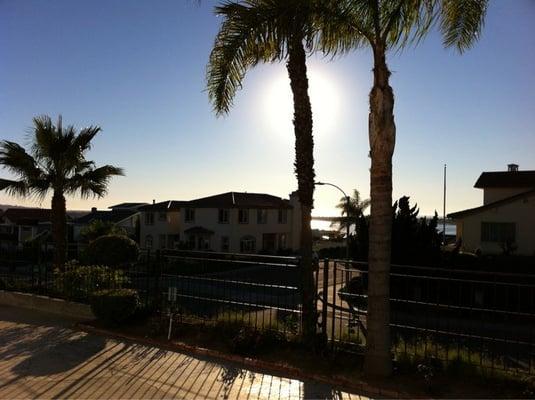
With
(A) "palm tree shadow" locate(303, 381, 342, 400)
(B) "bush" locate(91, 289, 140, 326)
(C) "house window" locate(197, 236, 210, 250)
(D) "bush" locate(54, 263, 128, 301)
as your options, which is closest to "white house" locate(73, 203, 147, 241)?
(C) "house window" locate(197, 236, 210, 250)

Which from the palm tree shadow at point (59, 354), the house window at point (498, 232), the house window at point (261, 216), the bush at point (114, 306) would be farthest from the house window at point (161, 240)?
the palm tree shadow at point (59, 354)

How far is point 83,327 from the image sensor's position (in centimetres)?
962

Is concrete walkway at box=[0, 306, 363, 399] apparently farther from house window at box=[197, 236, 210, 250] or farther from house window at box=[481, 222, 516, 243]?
house window at box=[197, 236, 210, 250]

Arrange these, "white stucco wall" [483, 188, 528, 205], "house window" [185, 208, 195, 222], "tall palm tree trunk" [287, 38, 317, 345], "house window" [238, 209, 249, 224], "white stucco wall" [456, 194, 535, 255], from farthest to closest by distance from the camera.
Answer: "house window" [185, 208, 195, 222] < "house window" [238, 209, 249, 224] < "white stucco wall" [483, 188, 528, 205] < "white stucco wall" [456, 194, 535, 255] < "tall palm tree trunk" [287, 38, 317, 345]

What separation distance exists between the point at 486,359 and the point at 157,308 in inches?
231

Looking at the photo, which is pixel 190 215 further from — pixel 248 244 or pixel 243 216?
pixel 248 244

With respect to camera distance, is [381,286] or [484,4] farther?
[484,4]

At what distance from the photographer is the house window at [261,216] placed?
4966 cm

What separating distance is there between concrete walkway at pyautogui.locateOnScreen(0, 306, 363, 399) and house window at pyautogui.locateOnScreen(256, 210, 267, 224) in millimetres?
40687

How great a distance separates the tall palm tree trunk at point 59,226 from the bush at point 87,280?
4.02 meters

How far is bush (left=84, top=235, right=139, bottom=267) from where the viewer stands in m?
11.1

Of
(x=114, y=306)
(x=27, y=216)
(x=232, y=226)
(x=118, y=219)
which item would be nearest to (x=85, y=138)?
(x=114, y=306)

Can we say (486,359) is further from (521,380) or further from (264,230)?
(264,230)

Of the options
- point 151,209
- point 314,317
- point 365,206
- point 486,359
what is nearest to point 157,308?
point 314,317
